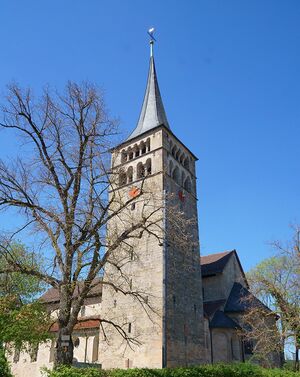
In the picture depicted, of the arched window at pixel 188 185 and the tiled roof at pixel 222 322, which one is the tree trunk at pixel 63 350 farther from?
the arched window at pixel 188 185

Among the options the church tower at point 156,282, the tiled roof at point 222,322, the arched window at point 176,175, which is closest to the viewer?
the church tower at point 156,282

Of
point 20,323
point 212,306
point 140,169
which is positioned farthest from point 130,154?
point 20,323

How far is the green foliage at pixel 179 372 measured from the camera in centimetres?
1001

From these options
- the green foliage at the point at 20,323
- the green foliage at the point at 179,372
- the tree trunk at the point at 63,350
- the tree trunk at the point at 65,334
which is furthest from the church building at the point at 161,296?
the tree trunk at the point at 63,350

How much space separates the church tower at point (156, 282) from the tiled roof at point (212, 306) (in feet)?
5.94

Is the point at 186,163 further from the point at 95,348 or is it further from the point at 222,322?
the point at 95,348

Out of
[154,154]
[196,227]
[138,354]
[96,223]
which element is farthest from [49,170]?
[196,227]

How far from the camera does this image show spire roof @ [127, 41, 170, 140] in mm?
31405

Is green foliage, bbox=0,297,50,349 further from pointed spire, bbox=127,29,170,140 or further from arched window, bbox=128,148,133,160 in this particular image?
pointed spire, bbox=127,29,170,140

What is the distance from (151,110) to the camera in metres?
33.1

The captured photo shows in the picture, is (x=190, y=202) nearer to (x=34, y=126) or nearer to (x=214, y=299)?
(x=214, y=299)

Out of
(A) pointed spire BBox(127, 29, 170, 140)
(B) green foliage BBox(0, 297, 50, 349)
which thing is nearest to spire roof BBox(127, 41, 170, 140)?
(A) pointed spire BBox(127, 29, 170, 140)

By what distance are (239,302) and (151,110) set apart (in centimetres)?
1861

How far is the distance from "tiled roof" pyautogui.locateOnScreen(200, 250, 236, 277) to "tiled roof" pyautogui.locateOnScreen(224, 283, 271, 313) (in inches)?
92.0
